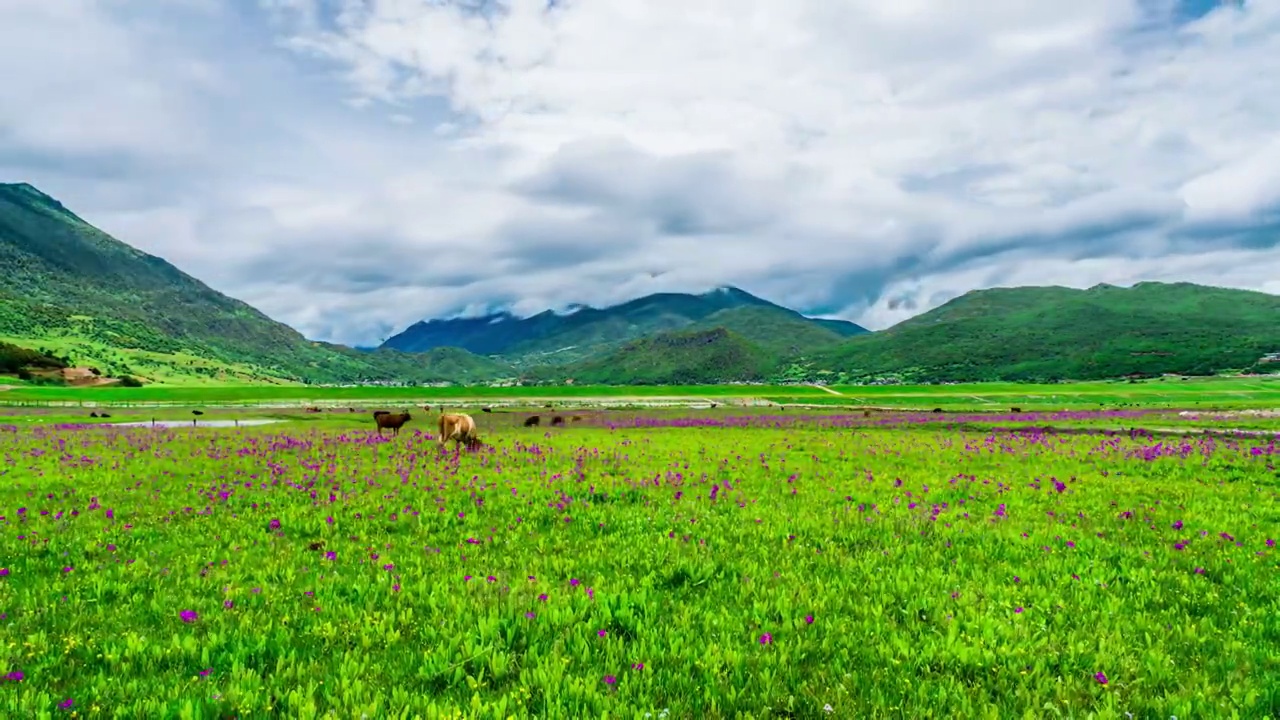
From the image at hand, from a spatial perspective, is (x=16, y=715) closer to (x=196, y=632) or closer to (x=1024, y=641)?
(x=196, y=632)

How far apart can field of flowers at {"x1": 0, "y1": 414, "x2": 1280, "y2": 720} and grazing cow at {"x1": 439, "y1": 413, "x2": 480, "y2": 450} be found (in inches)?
406

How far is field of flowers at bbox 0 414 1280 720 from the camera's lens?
5086 millimetres

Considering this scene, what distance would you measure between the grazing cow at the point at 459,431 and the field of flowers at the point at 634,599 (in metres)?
10.3

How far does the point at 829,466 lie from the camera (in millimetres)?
20500

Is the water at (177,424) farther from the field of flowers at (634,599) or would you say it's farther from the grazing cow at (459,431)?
the field of flowers at (634,599)

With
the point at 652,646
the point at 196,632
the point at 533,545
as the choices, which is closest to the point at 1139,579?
the point at 652,646

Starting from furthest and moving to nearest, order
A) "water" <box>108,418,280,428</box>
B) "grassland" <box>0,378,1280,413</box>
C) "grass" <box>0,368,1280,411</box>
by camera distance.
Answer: "grass" <box>0,368,1280,411</box>
"grassland" <box>0,378,1280,413</box>
"water" <box>108,418,280,428</box>

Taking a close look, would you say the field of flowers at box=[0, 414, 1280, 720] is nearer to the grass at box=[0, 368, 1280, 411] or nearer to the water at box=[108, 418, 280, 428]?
the water at box=[108, 418, 280, 428]

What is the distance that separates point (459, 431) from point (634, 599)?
20767 millimetres

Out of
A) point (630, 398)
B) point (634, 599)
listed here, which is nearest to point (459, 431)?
point (634, 599)

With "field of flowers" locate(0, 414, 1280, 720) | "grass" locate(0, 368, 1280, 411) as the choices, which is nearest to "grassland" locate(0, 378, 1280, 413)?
"grass" locate(0, 368, 1280, 411)

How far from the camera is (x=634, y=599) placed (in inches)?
286

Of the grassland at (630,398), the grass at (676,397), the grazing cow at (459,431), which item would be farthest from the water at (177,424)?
the grass at (676,397)

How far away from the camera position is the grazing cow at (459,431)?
26264 millimetres
